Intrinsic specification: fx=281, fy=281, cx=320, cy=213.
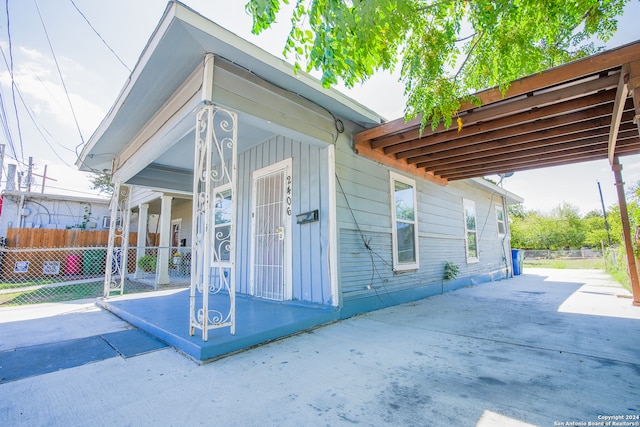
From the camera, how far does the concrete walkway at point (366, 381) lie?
4.89 ft

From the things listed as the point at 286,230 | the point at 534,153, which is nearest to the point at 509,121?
the point at 534,153

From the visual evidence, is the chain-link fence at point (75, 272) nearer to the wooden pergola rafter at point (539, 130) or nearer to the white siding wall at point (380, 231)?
the white siding wall at point (380, 231)

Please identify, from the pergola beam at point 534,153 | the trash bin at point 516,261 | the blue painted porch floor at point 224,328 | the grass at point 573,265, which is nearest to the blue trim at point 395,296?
the blue painted porch floor at point 224,328

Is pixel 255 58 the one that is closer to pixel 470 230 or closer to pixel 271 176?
pixel 271 176

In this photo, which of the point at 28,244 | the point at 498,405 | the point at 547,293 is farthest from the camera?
the point at 28,244

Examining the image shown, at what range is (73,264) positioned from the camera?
29.9 feet

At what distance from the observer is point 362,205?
4.15m

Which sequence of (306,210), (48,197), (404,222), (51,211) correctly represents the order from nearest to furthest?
(306,210), (404,222), (48,197), (51,211)

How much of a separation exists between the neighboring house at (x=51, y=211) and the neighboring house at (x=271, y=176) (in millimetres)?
7115

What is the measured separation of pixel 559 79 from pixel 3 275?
509 inches

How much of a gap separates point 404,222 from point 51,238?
36.0 feet

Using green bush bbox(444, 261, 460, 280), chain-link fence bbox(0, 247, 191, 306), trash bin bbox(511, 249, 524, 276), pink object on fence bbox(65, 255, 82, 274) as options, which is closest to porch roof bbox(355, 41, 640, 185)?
green bush bbox(444, 261, 460, 280)

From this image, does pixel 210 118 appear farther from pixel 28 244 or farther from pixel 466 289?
pixel 28 244

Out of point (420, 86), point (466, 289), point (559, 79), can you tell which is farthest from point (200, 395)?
point (466, 289)
